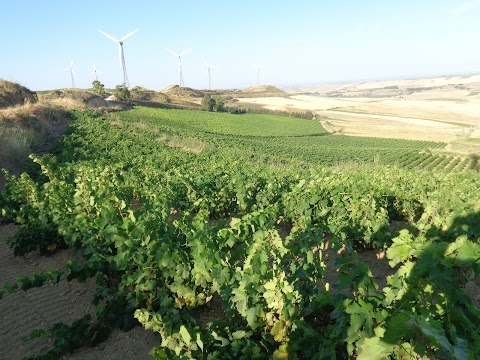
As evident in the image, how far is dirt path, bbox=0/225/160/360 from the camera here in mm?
→ 4879

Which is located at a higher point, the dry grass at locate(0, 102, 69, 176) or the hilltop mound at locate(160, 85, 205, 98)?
the hilltop mound at locate(160, 85, 205, 98)

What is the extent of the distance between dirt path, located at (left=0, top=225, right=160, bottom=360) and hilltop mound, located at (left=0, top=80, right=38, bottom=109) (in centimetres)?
3748

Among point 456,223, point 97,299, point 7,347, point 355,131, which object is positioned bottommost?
point 355,131

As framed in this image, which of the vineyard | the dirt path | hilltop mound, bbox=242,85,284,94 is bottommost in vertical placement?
the dirt path

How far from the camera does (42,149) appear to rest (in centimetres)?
2252

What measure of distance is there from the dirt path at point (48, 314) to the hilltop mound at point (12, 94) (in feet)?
123

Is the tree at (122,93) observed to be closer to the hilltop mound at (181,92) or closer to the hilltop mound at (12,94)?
the hilltop mound at (12,94)

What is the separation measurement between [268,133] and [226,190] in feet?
164

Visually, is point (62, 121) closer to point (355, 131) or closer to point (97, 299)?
point (97, 299)

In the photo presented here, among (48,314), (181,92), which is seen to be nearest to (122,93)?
(181,92)

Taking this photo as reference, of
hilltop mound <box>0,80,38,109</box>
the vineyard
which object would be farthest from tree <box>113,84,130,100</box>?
the vineyard

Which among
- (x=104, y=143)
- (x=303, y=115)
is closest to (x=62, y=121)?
(x=104, y=143)

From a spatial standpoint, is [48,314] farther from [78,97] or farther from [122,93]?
[122,93]

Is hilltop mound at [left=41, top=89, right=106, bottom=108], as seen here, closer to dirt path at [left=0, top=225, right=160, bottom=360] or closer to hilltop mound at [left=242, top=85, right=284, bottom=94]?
dirt path at [left=0, top=225, right=160, bottom=360]
